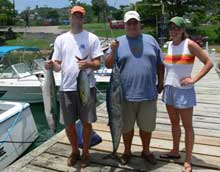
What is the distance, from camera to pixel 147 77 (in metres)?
4.18

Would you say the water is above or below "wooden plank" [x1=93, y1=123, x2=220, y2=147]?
below

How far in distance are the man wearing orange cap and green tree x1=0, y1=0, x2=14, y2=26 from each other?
56.1 m

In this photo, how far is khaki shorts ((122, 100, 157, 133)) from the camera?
14.1 ft

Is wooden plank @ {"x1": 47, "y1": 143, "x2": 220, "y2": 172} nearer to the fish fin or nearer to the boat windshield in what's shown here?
the fish fin

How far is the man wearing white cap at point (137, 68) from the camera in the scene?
13.6 ft

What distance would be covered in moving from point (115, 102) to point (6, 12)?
196 ft

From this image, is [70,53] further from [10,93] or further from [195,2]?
[195,2]

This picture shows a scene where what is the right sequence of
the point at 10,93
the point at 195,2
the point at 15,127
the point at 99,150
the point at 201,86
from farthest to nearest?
the point at 195,2 < the point at 10,93 < the point at 201,86 < the point at 15,127 < the point at 99,150

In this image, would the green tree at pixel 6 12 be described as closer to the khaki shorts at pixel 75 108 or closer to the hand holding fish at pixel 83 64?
the khaki shorts at pixel 75 108

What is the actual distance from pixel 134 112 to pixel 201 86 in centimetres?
632

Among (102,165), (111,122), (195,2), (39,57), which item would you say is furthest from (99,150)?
(195,2)

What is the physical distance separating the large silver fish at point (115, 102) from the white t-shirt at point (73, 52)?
237 mm

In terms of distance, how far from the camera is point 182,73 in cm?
407

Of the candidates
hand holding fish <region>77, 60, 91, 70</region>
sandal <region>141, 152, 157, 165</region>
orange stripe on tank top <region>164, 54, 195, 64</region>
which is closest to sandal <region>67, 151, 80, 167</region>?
sandal <region>141, 152, 157, 165</region>
